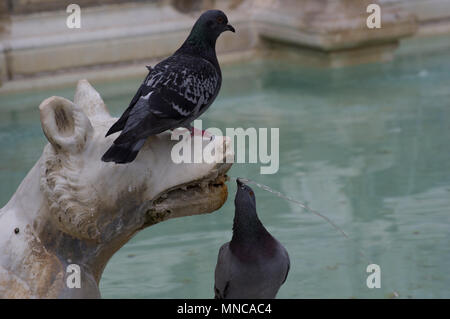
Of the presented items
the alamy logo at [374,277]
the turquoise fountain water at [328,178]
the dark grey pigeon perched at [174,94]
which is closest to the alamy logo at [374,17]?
the turquoise fountain water at [328,178]

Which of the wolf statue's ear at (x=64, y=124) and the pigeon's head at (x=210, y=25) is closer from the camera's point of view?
the wolf statue's ear at (x=64, y=124)

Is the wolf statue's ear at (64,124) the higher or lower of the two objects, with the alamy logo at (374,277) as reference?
higher

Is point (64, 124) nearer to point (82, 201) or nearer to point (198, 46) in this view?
point (82, 201)

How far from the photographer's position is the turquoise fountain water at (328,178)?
189 inches

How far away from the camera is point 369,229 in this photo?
17.4 feet

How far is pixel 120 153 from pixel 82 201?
0.20 meters

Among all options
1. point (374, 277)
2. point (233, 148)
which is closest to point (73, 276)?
point (233, 148)

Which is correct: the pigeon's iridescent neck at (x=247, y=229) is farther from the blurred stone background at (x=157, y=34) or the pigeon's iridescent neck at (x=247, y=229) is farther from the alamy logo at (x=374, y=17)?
the alamy logo at (x=374, y=17)

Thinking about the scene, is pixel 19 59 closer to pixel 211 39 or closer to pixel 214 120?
pixel 214 120

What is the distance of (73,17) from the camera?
834 cm

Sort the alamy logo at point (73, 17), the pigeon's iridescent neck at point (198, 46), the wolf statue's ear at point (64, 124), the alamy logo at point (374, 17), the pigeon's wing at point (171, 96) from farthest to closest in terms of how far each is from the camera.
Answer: the alamy logo at point (374, 17) → the alamy logo at point (73, 17) → the pigeon's iridescent neck at point (198, 46) → the pigeon's wing at point (171, 96) → the wolf statue's ear at point (64, 124)

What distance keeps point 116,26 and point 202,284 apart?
435 centimetres

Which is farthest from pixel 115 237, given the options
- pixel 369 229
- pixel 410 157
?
pixel 410 157

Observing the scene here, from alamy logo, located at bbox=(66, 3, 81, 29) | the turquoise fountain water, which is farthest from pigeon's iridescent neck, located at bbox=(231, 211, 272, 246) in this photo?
alamy logo, located at bbox=(66, 3, 81, 29)
